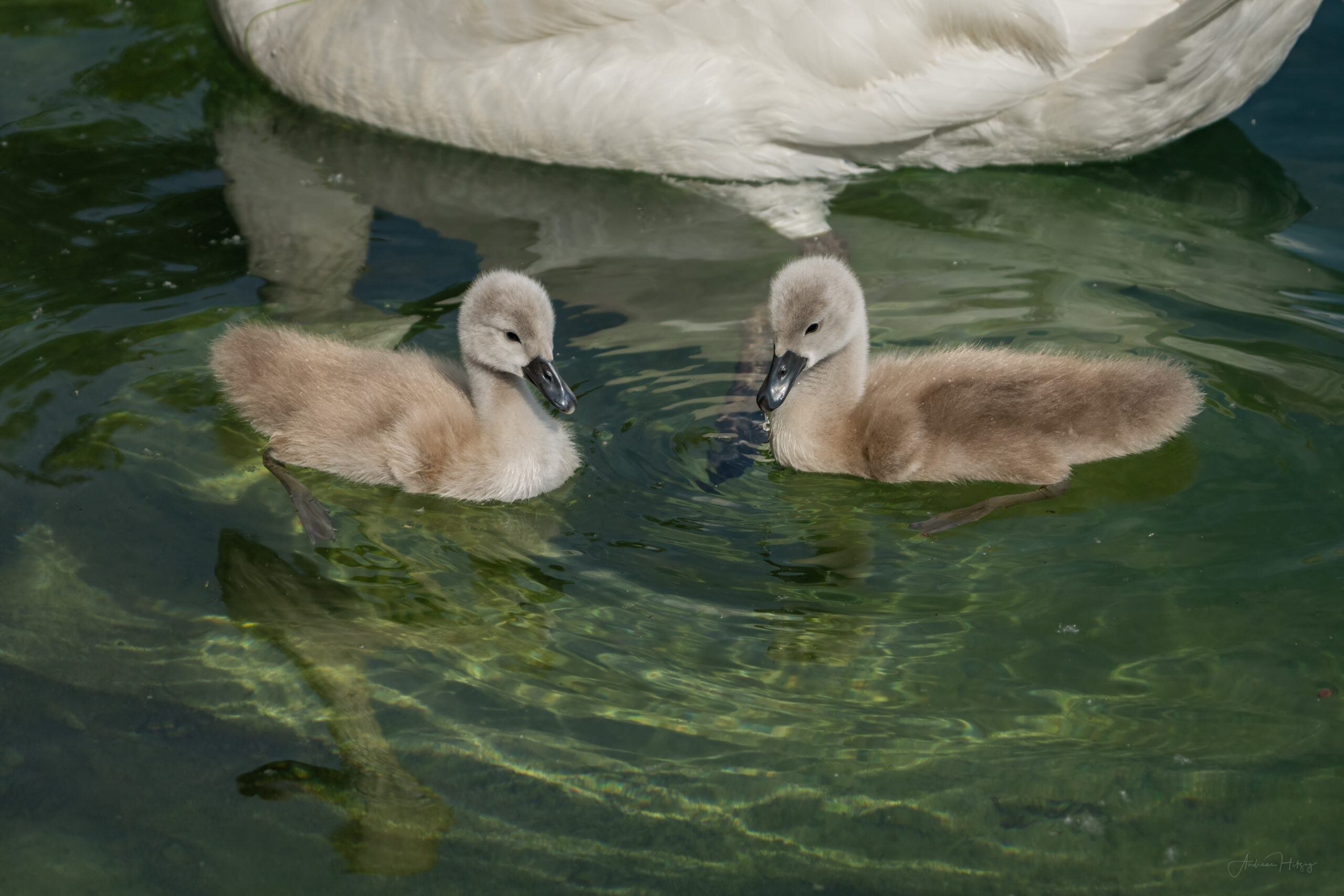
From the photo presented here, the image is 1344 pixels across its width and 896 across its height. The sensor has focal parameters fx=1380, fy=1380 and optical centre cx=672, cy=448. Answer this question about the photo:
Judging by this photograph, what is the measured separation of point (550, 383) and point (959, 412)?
4.05ft

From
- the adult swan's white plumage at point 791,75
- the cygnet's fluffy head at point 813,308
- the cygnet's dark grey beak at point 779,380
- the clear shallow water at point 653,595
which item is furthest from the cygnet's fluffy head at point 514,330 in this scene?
the adult swan's white plumage at point 791,75

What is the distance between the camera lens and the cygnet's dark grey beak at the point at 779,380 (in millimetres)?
4133

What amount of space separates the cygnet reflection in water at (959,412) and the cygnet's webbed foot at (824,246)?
1.26 metres

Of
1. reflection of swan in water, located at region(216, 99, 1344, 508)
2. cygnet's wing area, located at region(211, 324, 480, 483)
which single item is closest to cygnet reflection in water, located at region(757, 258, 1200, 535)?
reflection of swan in water, located at region(216, 99, 1344, 508)

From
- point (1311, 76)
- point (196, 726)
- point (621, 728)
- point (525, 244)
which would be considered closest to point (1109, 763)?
point (621, 728)

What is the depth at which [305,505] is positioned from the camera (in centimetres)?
411

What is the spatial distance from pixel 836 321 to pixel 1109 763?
5.11 ft

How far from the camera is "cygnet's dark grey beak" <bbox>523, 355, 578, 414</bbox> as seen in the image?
4020 millimetres

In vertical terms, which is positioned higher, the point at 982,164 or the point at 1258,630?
the point at 982,164

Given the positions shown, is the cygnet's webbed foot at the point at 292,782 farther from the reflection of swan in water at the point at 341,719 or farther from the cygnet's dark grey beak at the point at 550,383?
the cygnet's dark grey beak at the point at 550,383

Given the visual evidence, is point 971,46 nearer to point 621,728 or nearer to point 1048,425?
point 1048,425

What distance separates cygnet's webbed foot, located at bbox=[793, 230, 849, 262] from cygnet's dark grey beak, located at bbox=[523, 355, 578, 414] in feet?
5.99

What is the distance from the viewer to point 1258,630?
3.72m

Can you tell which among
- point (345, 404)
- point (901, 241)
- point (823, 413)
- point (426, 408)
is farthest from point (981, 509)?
point (345, 404)
